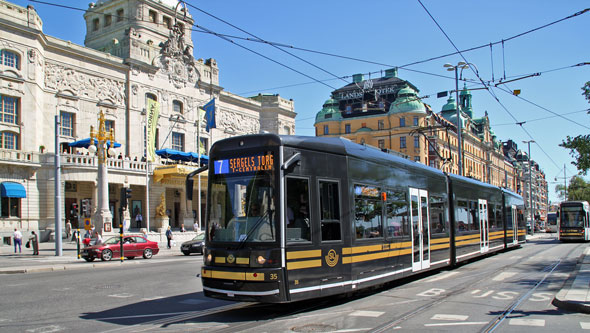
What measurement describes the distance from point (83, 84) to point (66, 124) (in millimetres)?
3744

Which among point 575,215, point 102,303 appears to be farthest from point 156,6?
point 102,303

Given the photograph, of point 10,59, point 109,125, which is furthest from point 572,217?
point 10,59

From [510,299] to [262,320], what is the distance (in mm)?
5468

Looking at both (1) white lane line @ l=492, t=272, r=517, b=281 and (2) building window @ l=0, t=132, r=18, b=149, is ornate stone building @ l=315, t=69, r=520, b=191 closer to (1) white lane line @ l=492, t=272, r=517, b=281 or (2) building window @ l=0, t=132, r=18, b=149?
(2) building window @ l=0, t=132, r=18, b=149

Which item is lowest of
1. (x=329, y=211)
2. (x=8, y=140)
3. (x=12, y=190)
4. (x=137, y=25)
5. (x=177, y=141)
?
(x=329, y=211)

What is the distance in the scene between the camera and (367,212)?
1033 centimetres

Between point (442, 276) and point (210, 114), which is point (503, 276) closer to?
point (442, 276)

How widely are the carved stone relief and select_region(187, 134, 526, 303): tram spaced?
113 feet

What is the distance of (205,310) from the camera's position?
31.3 ft

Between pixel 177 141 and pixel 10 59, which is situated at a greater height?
→ pixel 10 59

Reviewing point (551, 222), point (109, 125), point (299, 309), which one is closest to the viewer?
point (299, 309)

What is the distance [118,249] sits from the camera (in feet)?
81.4

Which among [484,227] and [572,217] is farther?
[572,217]

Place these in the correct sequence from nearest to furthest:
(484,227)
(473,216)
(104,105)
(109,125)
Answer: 1. (473,216)
2. (484,227)
3. (104,105)
4. (109,125)
